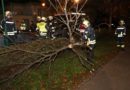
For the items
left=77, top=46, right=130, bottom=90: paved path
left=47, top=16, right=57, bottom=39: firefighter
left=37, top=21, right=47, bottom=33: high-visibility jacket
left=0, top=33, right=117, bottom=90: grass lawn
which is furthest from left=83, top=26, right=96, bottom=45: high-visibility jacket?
left=37, top=21, right=47, bottom=33: high-visibility jacket

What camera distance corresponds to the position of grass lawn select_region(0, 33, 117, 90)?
997 centimetres

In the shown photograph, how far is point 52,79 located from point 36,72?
94cm

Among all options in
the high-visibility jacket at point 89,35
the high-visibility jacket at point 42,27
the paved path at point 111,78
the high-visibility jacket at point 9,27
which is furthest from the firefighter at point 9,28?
the paved path at point 111,78

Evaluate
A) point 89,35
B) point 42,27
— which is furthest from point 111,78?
point 42,27

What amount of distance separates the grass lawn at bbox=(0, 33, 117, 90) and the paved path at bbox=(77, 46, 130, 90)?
45 cm

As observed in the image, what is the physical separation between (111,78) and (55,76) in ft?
6.68

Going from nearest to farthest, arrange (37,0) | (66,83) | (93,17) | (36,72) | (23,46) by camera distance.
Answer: (23,46)
(66,83)
(36,72)
(37,0)
(93,17)

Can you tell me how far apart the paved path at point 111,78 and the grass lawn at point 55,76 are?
0.45m

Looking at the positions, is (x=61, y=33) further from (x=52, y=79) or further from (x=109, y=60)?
(x=52, y=79)

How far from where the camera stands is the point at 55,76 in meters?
11.3

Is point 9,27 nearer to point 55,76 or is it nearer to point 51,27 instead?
point 51,27

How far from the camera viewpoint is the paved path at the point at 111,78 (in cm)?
991

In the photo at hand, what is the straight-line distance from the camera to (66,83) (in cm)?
1055

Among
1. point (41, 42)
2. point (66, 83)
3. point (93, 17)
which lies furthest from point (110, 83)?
point (93, 17)
